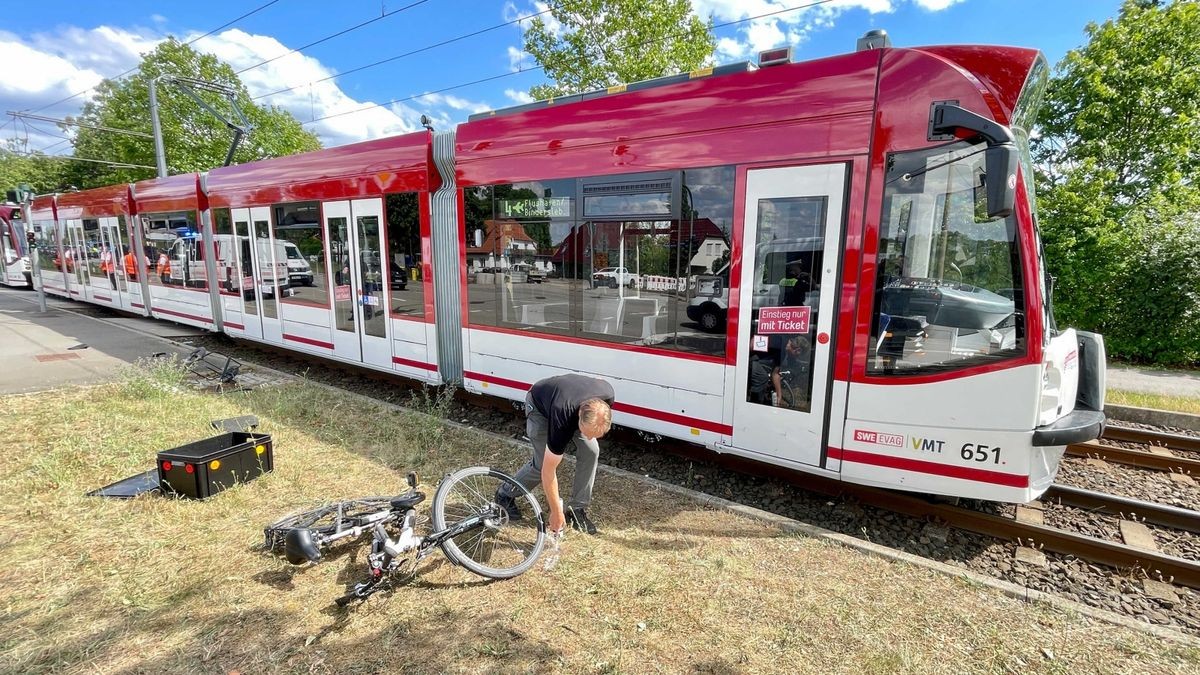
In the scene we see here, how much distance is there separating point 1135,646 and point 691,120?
446 centimetres

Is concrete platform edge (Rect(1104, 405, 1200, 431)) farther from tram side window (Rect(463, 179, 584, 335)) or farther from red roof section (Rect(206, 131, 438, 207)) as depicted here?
red roof section (Rect(206, 131, 438, 207))

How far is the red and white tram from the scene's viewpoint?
3.67 meters

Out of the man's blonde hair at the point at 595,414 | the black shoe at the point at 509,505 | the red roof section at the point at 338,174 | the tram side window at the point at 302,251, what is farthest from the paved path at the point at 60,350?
the man's blonde hair at the point at 595,414

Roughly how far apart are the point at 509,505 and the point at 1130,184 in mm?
15077

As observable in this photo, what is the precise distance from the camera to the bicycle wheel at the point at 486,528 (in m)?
3.60

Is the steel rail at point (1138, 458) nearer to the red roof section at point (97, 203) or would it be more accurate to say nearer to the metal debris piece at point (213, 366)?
the metal debris piece at point (213, 366)

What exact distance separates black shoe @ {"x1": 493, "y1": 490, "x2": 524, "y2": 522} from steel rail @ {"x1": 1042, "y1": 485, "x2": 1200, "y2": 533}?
4568 millimetres

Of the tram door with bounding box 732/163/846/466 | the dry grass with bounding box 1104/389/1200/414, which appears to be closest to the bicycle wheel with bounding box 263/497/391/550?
the tram door with bounding box 732/163/846/466

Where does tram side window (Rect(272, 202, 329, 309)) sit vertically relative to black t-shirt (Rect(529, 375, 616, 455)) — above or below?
above

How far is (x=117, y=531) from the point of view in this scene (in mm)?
3980

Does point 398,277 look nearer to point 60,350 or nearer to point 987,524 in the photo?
point 987,524

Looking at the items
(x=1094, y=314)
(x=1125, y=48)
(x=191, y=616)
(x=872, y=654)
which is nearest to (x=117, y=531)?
(x=191, y=616)

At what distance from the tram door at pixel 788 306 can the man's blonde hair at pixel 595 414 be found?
1.47 m

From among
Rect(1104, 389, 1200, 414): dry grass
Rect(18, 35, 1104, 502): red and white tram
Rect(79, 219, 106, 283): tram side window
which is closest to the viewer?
Rect(18, 35, 1104, 502): red and white tram
